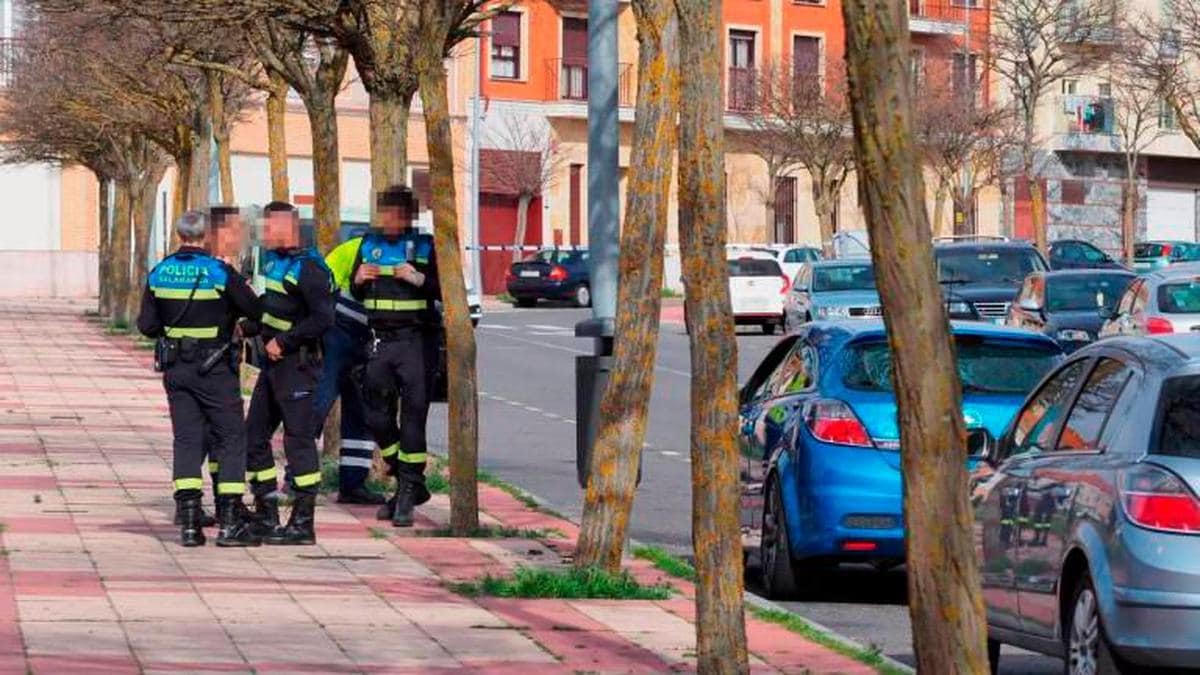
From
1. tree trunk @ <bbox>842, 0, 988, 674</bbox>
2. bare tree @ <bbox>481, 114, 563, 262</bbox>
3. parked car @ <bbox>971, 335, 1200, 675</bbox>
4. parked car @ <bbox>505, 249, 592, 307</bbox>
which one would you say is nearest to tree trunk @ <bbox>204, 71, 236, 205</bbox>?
parked car @ <bbox>971, 335, 1200, 675</bbox>

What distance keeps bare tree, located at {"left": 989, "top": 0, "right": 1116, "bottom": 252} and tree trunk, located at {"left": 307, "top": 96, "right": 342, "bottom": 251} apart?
41069 millimetres

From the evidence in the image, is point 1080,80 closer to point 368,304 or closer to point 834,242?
point 834,242

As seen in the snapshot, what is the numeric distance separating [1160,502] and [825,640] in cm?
280

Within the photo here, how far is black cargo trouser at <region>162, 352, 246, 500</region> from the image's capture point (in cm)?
1356

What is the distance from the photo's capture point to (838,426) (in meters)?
12.6

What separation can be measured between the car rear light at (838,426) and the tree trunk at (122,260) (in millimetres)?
34076

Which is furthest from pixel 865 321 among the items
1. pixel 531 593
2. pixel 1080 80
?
pixel 1080 80

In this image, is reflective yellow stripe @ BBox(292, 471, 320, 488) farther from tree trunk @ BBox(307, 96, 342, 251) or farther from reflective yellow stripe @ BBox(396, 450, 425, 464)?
tree trunk @ BBox(307, 96, 342, 251)

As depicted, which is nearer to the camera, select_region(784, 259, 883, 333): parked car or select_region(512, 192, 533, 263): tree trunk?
select_region(784, 259, 883, 333): parked car

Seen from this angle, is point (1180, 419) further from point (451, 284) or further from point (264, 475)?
point (264, 475)

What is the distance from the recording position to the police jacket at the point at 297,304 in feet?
45.6

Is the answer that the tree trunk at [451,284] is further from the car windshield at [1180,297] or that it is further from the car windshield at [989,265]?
the car windshield at [989,265]

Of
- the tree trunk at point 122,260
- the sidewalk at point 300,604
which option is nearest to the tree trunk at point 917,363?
the sidewalk at point 300,604

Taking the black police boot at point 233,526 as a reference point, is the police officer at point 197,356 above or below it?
above
